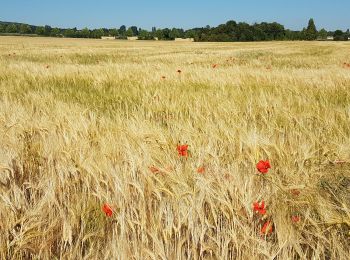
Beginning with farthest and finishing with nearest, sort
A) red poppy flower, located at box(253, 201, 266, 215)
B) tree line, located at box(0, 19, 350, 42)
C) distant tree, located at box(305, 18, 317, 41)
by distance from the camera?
distant tree, located at box(305, 18, 317, 41), tree line, located at box(0, 19, 350, 42), red poppy flower, located at box(253, 201, 266, 215)

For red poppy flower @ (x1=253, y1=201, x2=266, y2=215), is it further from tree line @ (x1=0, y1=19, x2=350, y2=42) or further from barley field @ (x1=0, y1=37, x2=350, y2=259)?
tree line @ (x1=0, y1=19, x2=350, y2=42)

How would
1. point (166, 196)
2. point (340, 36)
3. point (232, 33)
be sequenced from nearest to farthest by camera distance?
point (166, 196) → point (232, 33) → point (340, 36)

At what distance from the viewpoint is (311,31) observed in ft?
295

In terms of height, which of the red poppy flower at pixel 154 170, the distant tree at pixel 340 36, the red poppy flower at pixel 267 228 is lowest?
the distant tree at pixel 340 36

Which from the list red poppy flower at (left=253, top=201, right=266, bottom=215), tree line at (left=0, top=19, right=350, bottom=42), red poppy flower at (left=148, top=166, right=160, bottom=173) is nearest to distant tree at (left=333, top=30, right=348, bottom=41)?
tree line at (left=0, top=19, right=350, bottom=42)

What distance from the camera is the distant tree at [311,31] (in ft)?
292

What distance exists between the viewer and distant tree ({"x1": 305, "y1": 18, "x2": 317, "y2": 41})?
3500 inches

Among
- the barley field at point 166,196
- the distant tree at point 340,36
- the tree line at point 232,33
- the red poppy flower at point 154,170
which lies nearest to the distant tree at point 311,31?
the tree line at point 232,33

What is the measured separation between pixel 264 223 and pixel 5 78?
17.3 feet

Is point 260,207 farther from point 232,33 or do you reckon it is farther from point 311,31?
point 311,31

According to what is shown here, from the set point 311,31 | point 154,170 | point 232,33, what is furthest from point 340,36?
point 154,170

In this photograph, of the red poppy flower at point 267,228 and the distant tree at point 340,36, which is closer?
the red poppy flower at point 267,228

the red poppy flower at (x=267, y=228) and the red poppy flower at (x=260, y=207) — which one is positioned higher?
the red poppy flower at (x=260, y=207)

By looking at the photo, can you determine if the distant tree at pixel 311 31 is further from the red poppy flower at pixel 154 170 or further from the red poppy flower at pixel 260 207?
the red poppy flower at pixel 260 207
